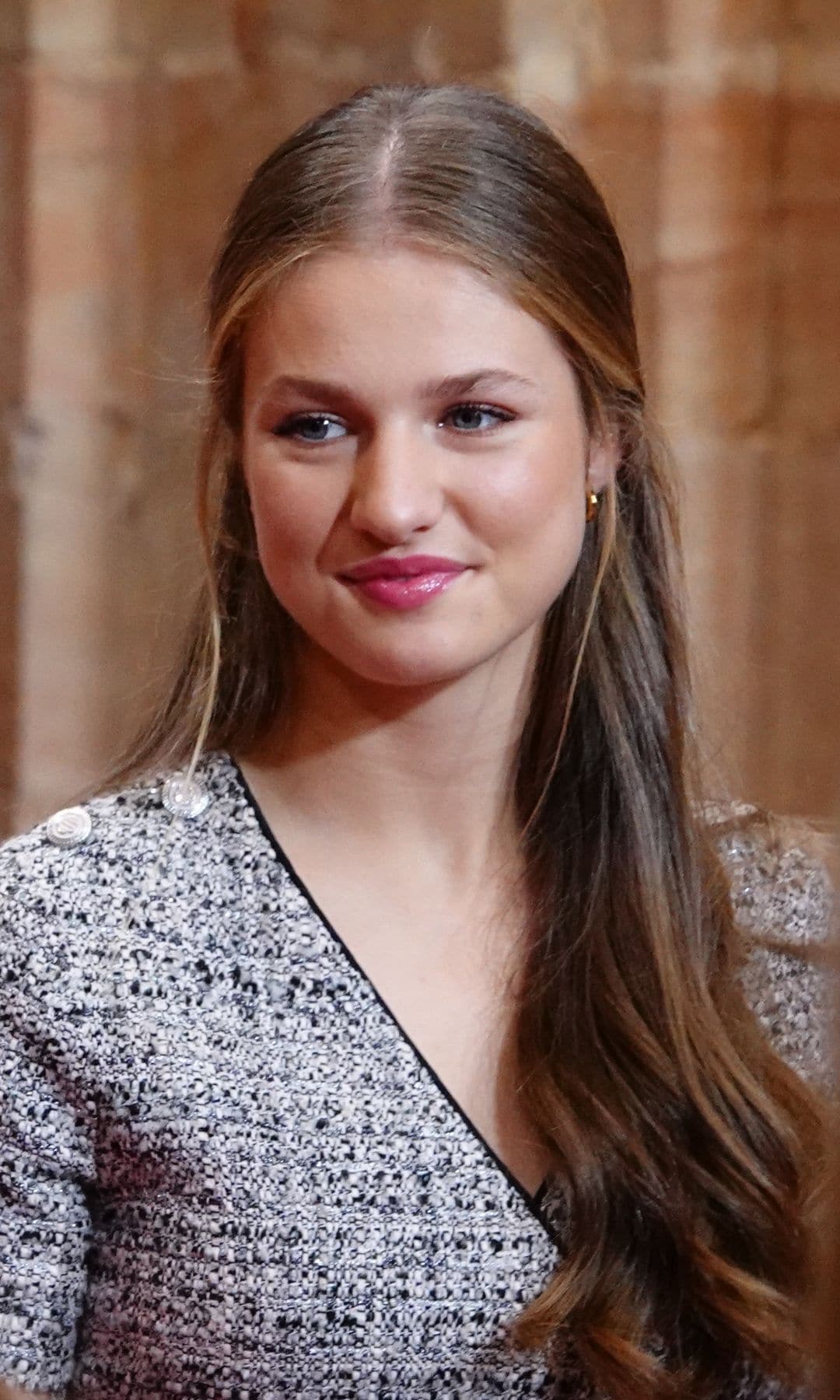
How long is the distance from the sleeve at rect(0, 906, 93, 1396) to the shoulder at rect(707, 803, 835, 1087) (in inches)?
17.5

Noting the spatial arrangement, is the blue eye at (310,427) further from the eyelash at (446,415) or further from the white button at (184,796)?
the white button at (184,796)

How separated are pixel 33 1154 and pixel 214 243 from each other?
39.5 inches

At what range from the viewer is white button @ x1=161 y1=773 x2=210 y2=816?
48.1 inches

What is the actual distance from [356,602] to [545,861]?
0.25m

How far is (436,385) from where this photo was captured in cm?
113

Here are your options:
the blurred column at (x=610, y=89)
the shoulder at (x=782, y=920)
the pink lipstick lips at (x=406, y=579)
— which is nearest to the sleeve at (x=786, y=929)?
the shoulder at (x=782, y=920)

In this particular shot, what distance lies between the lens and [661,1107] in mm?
1210

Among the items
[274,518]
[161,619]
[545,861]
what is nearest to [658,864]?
[545,861]

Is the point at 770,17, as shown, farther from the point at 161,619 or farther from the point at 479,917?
the point at 479,917

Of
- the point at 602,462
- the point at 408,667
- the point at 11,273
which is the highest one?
the point at 11,273

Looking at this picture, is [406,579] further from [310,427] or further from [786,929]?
[786,929]

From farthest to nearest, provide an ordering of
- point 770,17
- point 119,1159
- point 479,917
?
1. point 770,17
2. point 479,917
3. point 119,1159

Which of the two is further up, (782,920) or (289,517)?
(289,517)

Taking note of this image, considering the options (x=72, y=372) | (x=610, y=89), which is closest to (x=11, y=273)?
(x=72, y=372)
